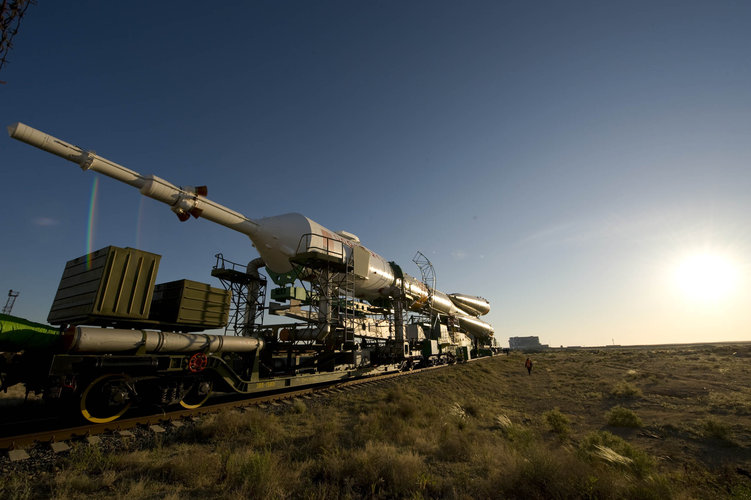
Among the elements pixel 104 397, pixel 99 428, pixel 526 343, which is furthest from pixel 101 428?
pixel 526 343

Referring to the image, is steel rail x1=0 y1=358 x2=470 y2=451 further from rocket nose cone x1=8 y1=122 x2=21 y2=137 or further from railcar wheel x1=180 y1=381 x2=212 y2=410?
rocket nose cone x1=8 y1=122 x2=21 y2=137

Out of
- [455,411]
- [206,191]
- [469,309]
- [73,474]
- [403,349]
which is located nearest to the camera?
[73,474]

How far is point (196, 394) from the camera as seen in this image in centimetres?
940

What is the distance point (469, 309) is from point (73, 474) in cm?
4574

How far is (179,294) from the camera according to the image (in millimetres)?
9242

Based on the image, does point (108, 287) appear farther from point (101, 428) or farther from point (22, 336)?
point (101, 428)

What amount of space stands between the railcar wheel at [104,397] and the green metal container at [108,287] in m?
1.47

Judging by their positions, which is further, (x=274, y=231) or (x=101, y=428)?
(x=274, y=231)

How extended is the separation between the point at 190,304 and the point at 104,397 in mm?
2801

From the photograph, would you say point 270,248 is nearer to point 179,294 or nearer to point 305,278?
point 305,278

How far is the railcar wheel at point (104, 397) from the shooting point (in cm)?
743

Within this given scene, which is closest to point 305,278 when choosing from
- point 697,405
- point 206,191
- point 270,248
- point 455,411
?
point 270,248

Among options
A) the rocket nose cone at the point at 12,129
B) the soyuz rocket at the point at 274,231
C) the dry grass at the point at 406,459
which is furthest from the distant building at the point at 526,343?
the rocket nose cone at the point at 12,129

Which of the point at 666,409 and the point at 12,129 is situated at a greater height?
the point at 12,129
